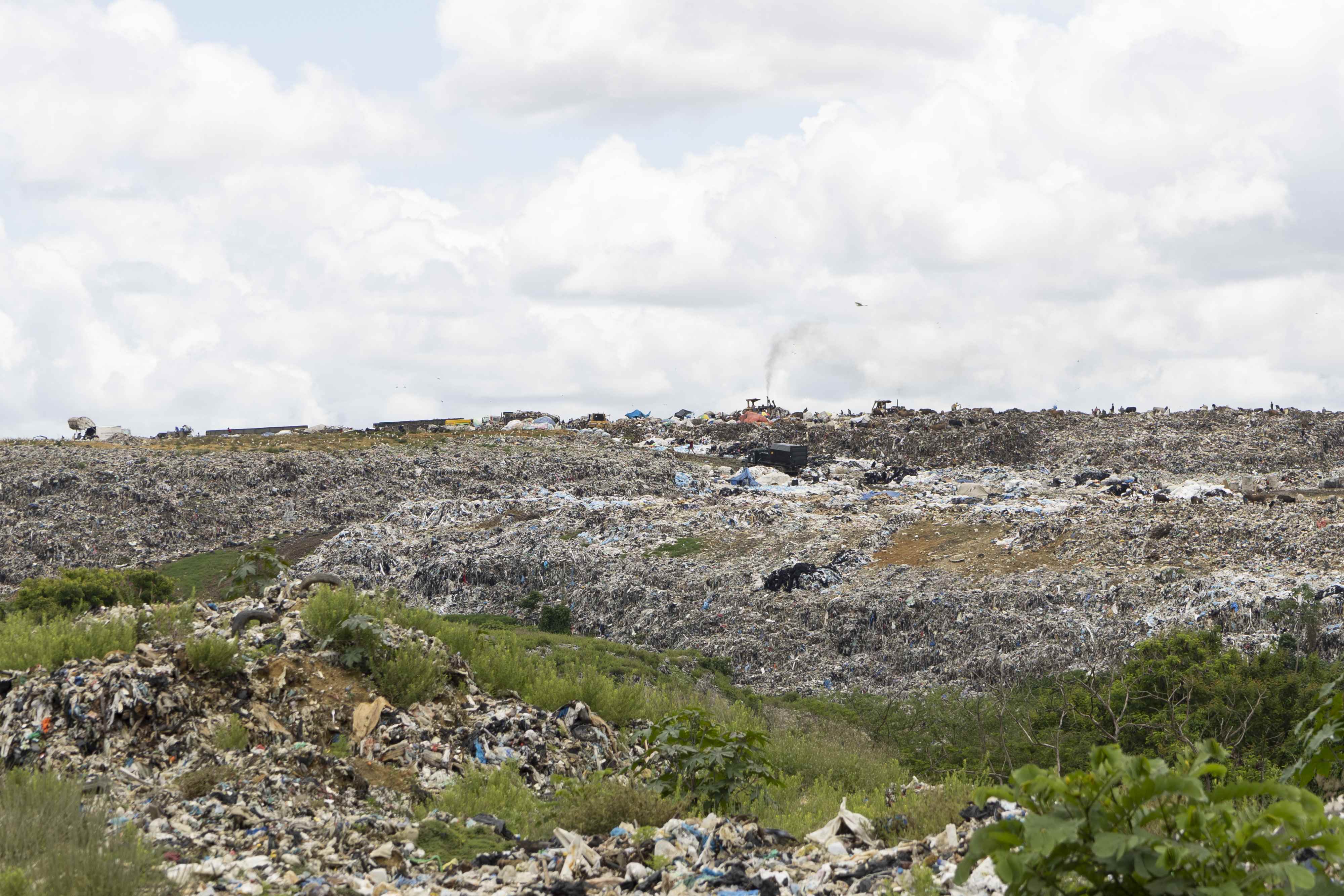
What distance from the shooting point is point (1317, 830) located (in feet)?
9.36

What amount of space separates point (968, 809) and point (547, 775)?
3450 mm

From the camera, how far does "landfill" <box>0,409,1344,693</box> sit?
16.0 meters

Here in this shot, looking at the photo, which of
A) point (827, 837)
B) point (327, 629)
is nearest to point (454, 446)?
point (327, 629)

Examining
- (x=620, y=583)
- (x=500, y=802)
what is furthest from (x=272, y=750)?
(x=620, y=583)

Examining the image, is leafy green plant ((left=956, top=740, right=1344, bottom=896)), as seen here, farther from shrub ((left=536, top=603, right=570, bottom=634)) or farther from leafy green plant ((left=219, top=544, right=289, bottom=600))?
shrub ((left=536, top=603, right=570, bottom=634))

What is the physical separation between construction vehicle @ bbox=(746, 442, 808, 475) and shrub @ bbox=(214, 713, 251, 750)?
28672 millimetres

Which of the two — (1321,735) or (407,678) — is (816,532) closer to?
(407,678)

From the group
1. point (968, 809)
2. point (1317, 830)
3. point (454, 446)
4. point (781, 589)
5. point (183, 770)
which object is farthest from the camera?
Answer: point (454, 446)

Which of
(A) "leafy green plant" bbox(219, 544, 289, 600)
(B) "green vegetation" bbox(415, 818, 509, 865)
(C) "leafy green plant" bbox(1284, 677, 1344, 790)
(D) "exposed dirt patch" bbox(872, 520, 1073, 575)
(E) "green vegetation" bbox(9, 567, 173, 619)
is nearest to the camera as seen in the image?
(C) "leafy green plant" bbox(1284, 677, 1344, 790)

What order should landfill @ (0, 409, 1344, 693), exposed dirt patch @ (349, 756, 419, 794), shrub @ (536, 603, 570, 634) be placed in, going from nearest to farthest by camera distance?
exposed dirt patch @ (349, 756, 419, 794) → landfill @ (0, 409, 1344, 693) → shrub @ (536, 603, 570, 634)

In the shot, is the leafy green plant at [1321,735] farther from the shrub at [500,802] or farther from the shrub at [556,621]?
the shrub at [556,621]

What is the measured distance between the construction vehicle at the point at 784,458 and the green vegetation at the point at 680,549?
12760 mm

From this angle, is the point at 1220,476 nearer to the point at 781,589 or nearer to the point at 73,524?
the point at 781,589

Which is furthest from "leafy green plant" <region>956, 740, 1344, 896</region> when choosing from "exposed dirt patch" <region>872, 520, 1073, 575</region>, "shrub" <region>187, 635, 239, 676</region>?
"exposed dirt patch" <region>872, 520, 1073, 575</region>
